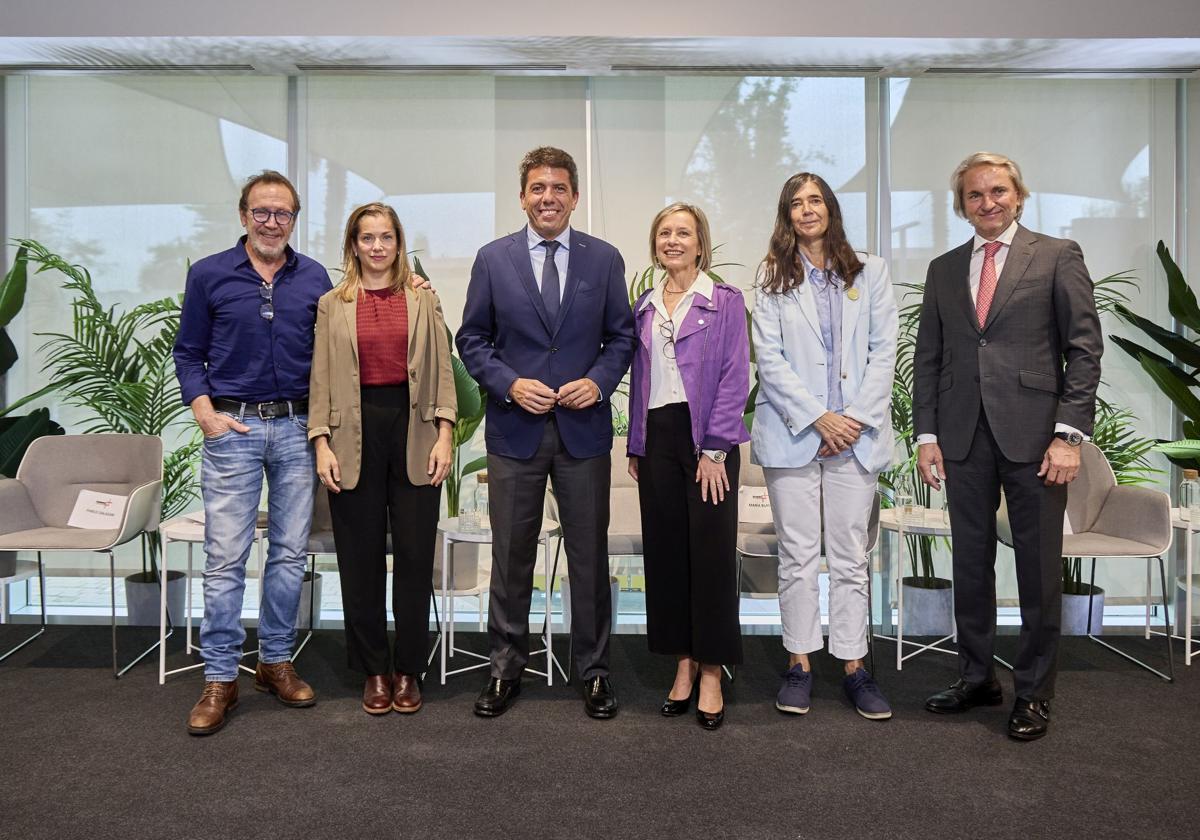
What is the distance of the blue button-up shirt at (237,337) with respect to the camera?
2.86 m

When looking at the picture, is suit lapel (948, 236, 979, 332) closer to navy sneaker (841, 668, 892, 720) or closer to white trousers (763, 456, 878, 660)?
white trousers (763, 456, 878, 660)

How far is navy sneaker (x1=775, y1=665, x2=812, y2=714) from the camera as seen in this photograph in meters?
2.90

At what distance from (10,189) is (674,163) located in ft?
11.6

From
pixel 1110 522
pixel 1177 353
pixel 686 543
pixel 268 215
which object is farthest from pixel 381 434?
pixel 1177 353

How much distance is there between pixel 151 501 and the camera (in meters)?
3.59

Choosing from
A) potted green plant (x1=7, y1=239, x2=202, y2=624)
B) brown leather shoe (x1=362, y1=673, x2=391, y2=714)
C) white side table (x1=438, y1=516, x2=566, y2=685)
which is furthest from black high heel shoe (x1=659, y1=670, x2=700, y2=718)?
potted green plant (x1=7, y1=239, x2=202, y2=624)

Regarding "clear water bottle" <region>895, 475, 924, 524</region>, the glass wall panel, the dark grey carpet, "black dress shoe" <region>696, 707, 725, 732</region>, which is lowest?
the dark grey carpet

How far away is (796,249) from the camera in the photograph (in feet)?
9.52

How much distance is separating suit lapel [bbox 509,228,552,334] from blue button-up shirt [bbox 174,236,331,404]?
0.76 m

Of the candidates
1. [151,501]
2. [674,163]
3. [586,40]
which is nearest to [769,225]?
[674,163]

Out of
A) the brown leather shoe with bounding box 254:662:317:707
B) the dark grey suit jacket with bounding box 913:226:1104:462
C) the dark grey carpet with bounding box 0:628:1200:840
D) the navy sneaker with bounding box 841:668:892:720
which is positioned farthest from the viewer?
the brown leather shoe with bounding box 254:662:317:707

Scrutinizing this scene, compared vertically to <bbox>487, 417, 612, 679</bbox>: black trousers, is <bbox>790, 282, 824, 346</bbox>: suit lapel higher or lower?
higher

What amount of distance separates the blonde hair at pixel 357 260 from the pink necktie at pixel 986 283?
6.37ft

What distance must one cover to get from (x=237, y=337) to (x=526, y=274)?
99cm
